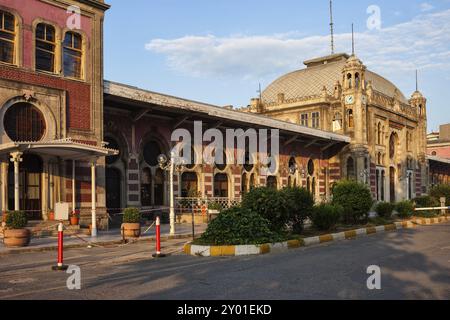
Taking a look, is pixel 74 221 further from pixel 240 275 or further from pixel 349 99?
pixel 349 99

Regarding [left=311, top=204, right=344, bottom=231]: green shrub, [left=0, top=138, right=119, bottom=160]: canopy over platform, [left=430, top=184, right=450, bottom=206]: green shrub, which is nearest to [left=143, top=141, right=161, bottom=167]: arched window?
[left=0, top=138, right=119, bottom=160]: canopy over platform

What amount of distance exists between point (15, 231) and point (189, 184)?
14067mm

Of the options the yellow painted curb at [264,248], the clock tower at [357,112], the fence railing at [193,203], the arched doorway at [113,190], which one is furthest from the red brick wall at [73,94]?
the clock tower at [357,112]

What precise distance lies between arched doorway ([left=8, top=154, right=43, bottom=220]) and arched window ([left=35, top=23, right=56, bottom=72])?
3.56 metres

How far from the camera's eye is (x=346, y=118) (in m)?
41.2

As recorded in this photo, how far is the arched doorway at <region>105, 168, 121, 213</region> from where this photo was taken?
23.4m

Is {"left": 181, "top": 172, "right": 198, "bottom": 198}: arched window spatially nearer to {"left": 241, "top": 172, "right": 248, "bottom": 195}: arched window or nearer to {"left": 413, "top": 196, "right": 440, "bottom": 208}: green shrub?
{"left": 241, "top": 172, "right": 248, "bottom": 195}: arched window

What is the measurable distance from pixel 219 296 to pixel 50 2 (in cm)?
1603

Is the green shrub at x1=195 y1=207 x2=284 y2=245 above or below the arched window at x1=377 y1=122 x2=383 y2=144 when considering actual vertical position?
below

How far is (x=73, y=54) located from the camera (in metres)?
20.5

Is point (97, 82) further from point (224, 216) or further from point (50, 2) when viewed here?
point (224, 216)

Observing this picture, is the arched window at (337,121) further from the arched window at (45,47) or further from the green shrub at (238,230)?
the green shrub at (238,230)

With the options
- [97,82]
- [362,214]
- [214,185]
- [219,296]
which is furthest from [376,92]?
[219,296]

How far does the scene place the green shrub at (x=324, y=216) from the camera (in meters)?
18.2
